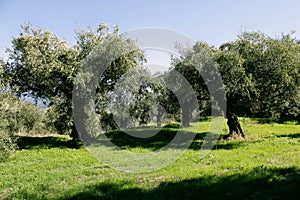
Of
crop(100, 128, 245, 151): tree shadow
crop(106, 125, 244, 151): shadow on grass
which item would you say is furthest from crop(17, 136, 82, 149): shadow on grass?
crop(106, 125, 244, 151): shadow on grass

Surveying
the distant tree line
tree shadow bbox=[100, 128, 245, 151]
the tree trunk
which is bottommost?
tree shadow bbox=[100, 128, 245, 151]

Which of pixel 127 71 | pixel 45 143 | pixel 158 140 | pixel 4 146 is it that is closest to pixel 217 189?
pixel 4 146

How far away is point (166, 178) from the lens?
10969 millimetres

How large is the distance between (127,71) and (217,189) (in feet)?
46.4

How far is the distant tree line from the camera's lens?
818 inches

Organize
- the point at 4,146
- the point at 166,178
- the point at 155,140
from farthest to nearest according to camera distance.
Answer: the point at 155,140
the point at 4,146
the point at 166,178

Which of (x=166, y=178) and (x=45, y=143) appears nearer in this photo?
(x=166, y=178)

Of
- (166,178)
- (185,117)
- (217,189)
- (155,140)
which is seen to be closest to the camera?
(217,189)

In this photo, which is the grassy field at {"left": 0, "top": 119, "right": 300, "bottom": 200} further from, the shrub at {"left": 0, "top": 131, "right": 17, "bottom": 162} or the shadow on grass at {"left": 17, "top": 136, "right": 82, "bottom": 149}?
the shadow on grass at {"left": 17, "top": 136, "right": 82, "bottom": 149}

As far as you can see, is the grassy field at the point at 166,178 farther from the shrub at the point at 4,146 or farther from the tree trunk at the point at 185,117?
the tree trunk at the point at 185,117

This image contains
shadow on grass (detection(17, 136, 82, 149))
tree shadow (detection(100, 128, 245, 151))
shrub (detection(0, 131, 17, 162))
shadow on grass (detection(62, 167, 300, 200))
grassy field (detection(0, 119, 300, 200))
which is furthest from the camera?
shadow on grass (detection(17, 136, 82, 149))

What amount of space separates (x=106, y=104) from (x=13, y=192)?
40.6 ft

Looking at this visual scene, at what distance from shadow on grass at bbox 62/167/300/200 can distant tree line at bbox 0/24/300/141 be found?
11579mm

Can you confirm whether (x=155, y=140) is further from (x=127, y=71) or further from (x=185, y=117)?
(x=127, y=71)
